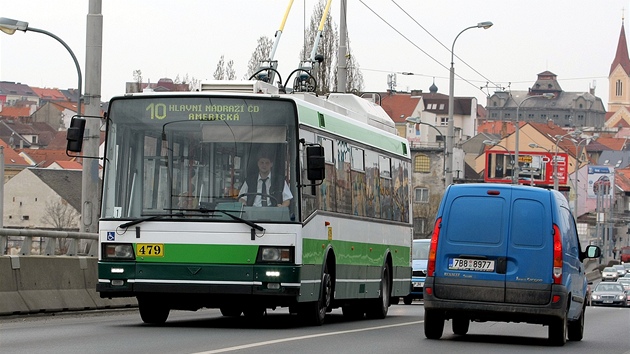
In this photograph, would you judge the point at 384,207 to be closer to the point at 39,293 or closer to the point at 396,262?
the point at 396,262

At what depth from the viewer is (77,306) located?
20.9 metres

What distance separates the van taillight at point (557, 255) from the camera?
16266mm

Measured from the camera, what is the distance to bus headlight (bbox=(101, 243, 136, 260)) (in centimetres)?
1708

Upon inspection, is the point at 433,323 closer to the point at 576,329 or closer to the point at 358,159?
the point at 576,329

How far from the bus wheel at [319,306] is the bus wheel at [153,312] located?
180 cm

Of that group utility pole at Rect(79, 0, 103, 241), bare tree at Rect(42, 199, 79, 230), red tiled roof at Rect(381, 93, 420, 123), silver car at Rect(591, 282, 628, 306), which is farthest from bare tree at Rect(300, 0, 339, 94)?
red tiled roof at Rect(381, 93, 420, 123)

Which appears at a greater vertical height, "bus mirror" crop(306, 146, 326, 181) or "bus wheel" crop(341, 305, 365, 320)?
"bus mirror" crop(306, 146, 326, 181)

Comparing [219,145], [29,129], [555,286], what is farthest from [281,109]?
[29,129]

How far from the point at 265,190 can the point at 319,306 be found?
2.21m

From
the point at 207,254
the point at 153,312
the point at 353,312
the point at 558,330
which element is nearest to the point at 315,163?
the point at 207,254

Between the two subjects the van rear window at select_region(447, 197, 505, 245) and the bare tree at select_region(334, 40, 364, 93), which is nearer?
the van rear window at select_region(447, 197, 505, 245)

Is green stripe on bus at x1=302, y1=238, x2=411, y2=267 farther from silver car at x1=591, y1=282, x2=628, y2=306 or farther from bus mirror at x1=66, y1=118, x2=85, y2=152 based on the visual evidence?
silver car at x1=591, y1=282, x2=628, y2=306

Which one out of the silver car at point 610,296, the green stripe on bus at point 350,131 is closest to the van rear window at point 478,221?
the green stripe on bus at point 350,131

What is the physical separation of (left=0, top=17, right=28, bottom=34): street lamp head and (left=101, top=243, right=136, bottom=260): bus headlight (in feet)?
40.2
